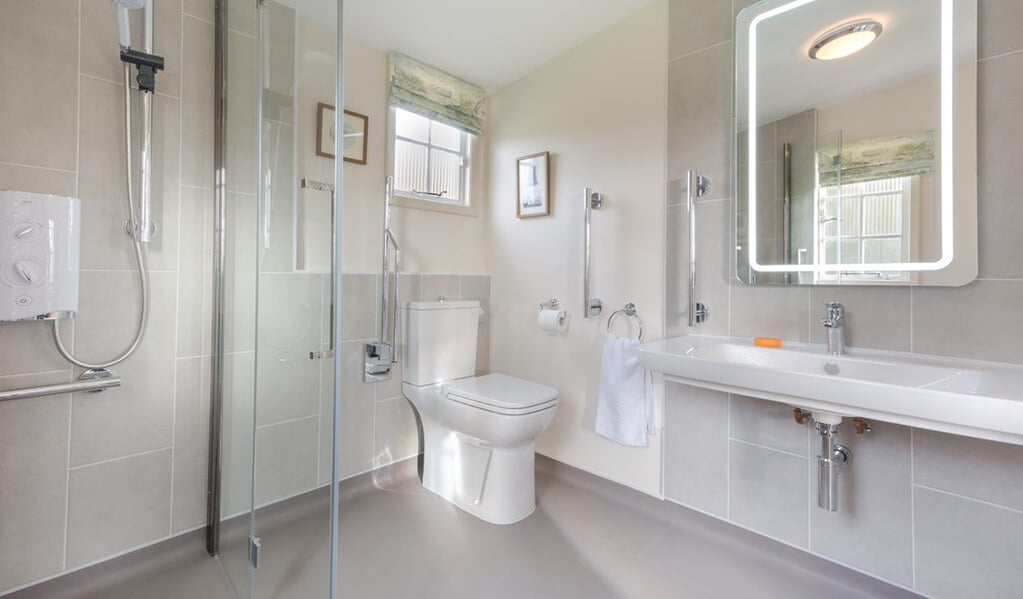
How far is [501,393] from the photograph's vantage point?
190cm

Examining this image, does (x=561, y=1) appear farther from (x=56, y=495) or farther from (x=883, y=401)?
(x=56, y=495)

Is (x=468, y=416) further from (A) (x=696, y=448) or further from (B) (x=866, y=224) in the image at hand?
(B) (x=866, y=224)

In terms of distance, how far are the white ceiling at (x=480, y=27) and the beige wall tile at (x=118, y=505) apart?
197cm

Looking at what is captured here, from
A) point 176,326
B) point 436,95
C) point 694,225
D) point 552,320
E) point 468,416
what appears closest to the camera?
point 176,326

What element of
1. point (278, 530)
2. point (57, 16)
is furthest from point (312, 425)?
point (57, 16)

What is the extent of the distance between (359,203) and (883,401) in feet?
6.81

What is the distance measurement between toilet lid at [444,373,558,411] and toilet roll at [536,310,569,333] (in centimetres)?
31

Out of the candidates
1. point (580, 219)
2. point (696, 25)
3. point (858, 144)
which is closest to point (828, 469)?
point (858, 144)

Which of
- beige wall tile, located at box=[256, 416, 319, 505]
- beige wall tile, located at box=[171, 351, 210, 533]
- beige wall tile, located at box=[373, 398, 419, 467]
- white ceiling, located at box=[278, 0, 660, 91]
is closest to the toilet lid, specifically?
beige wall tile, located at box=[373, 398, 419, 467]

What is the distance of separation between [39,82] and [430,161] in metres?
1.52

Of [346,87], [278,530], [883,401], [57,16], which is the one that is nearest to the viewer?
[883,401]

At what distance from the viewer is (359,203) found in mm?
2098

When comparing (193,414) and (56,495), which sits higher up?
(193,414)

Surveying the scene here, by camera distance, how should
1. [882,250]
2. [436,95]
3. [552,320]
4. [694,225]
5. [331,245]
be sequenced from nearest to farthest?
[331,245]
[882,250]
[694,225]
[552,320]
[436,95]
